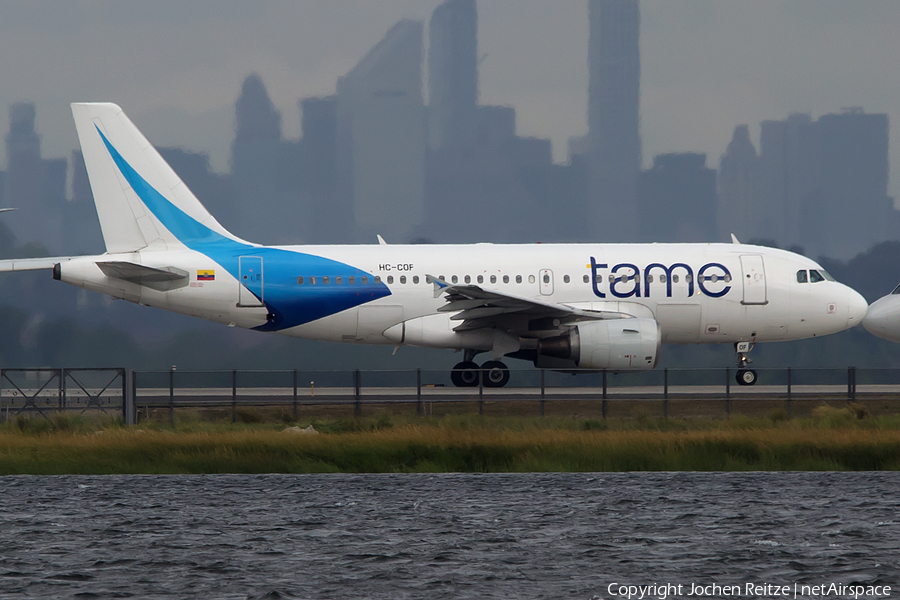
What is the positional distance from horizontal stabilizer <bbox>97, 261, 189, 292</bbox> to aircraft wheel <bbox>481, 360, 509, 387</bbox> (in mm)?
8162

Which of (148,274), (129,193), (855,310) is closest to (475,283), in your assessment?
(148,274)

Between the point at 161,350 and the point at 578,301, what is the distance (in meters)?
21.3

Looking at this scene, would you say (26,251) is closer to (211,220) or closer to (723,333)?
(211,220)

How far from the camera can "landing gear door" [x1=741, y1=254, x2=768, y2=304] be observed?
31.7 metres

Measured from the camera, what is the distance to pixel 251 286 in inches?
1225

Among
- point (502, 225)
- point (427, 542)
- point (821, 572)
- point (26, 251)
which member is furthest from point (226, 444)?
point (502, 225)

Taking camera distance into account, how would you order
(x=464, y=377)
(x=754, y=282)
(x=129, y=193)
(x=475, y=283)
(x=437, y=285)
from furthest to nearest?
(x=129, y=193) → (x=754, y=282) → (x=464, y=377) → (x=475, y=283) → (x=437, y=285)

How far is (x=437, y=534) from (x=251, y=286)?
15.1 meters

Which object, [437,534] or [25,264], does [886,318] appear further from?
[25,264]

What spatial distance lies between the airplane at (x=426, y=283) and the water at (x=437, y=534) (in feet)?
27.5

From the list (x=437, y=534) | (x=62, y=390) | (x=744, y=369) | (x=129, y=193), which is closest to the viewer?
(x=437, y=534)

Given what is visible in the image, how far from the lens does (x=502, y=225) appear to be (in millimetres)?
58656

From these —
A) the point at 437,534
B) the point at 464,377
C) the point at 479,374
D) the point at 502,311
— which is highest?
the point at 502,311

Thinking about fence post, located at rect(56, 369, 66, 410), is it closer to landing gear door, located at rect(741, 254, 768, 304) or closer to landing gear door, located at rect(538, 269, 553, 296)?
landing gear door, located at rect(538, 269, 553, 296)
